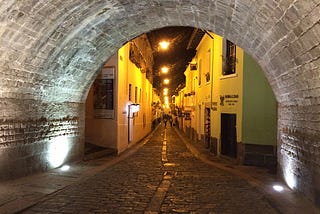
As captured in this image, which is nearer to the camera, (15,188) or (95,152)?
(15,188)

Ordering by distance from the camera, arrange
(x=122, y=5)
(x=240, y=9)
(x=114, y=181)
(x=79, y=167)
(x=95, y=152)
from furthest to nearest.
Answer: (x=95, y=152), (x=79, y=167), (x=114, y=181), (x=122, y=5), (x=240, y=9)

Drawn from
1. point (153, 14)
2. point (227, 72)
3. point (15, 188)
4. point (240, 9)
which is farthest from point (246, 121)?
point (15, 188)

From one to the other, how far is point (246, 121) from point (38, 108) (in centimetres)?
744

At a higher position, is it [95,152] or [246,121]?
[246,121]

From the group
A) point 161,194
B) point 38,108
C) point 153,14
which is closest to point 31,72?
point 38,108

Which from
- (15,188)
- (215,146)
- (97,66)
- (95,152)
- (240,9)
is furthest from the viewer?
(215,146)

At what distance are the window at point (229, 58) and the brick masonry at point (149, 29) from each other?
5095 mm

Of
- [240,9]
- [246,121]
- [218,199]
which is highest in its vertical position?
[240,9]

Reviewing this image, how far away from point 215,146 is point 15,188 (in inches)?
419

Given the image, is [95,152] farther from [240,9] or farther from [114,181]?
[240,9]

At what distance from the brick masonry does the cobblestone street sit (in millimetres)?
1458

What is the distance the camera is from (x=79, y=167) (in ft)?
39.0

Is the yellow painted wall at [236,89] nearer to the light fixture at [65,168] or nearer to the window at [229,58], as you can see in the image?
the window at [229,58]

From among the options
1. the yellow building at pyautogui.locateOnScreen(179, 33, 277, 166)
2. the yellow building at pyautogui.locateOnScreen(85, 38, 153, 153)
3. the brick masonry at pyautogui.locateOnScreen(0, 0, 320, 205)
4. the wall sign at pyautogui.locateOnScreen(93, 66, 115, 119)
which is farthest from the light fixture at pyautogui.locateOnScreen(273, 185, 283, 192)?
the wall sign at pyautogui.locateOnScreen(93, 66, 115, 119)
